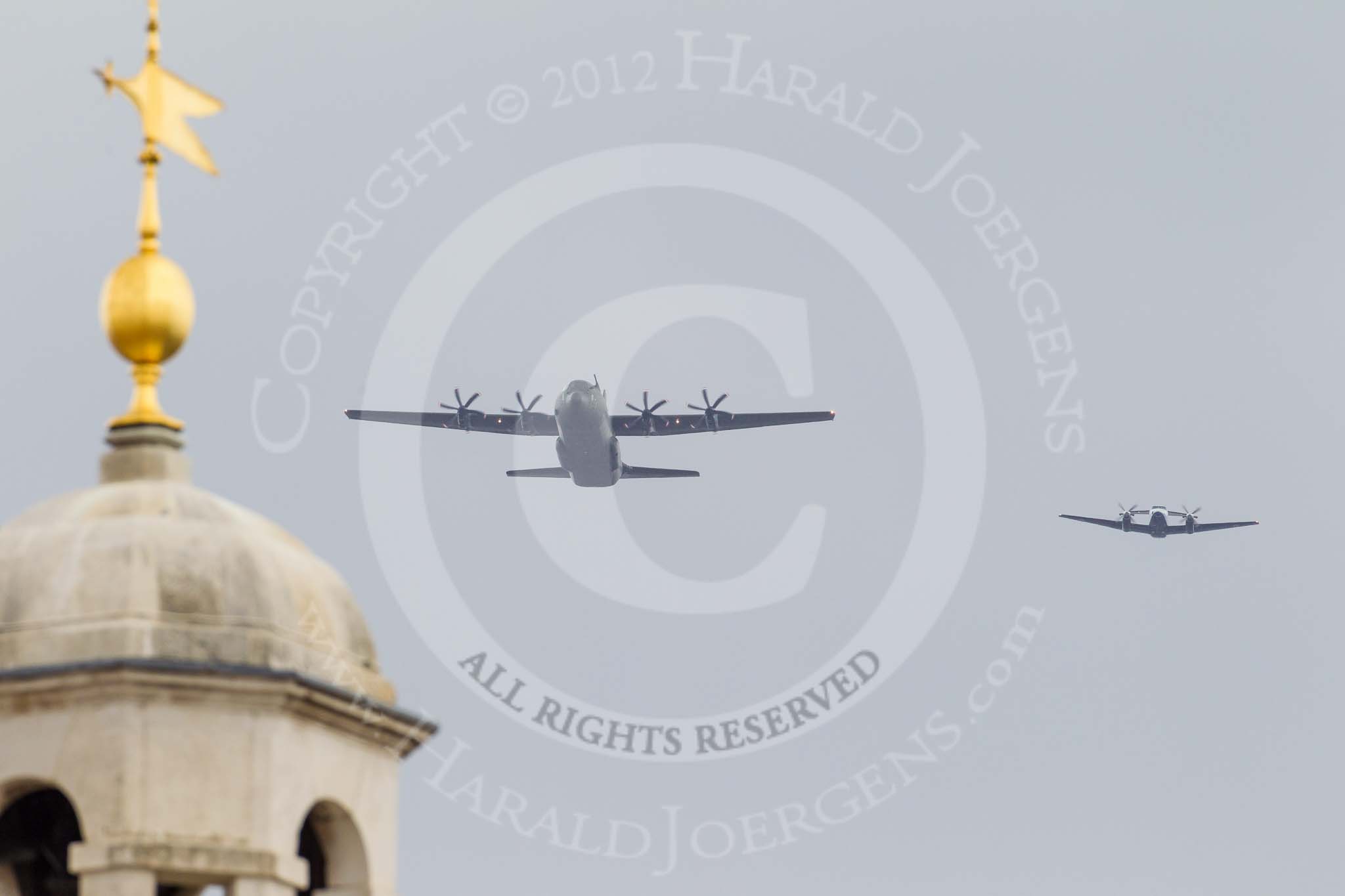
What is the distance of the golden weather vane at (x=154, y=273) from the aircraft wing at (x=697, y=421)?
86274 mm

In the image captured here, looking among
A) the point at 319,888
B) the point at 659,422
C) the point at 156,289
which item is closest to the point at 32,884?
the point at 319,888

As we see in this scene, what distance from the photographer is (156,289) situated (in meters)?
21.6

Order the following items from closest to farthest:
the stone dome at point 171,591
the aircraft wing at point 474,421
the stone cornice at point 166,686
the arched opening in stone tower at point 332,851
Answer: the stone cornice at point 166,686
the stone dome at point 171,591
the arched opening in stone tower at point 332,851
the aircraft wing at point 474,421

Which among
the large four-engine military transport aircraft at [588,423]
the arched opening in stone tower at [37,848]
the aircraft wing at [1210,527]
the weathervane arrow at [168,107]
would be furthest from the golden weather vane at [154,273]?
the aircraft wing at [1210,527]

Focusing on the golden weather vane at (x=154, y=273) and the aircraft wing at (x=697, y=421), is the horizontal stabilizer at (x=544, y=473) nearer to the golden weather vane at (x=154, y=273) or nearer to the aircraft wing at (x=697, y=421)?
the aircraft wing at (x=697, y=421)

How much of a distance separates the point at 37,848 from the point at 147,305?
4.32 m

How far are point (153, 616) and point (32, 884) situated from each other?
3.35 meters

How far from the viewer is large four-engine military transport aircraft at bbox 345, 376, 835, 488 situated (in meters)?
94.8

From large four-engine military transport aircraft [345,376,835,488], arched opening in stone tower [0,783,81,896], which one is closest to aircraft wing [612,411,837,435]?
large four-engine military transport aircraft [345,376,835,488]

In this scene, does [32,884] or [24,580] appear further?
[32,884]

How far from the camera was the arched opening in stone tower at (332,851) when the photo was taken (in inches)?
826

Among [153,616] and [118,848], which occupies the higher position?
[153,616]

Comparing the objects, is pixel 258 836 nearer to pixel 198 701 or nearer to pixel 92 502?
pixel 198 701

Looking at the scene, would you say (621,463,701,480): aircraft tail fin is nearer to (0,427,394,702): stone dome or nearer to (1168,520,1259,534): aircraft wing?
(1168,520,1259,534): aircraft wing
